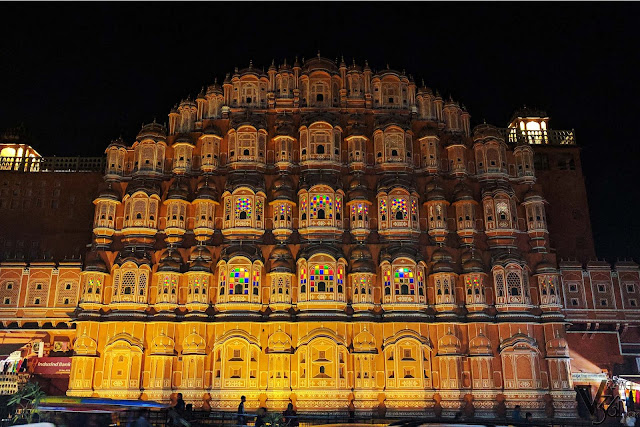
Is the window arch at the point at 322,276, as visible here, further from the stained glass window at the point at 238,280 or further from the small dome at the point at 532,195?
the small dome at the point at 532,195

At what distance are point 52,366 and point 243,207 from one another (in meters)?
14.8

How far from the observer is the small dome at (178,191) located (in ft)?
125

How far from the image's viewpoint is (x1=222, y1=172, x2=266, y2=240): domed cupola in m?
37.7

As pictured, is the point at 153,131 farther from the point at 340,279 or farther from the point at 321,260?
the point at 340,279

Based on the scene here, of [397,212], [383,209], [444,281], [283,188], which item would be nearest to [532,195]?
[444,281]

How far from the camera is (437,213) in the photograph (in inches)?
1516

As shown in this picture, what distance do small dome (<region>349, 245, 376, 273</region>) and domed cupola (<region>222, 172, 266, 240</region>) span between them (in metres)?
5.72

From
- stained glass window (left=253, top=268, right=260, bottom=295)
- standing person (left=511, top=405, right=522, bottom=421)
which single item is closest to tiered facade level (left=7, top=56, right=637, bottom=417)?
stained glass window (left=253, top=268, right=260, bottom=295)

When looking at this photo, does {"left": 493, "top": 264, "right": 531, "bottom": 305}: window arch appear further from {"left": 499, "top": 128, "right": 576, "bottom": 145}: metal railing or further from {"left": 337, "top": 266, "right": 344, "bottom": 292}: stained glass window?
{"left": 499, "top": 128, "right": 576, "bottom": 145}: metal railing

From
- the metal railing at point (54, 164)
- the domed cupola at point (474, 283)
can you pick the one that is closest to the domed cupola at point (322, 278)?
the domed cupola at point (474, 283)

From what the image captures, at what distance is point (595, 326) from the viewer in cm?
4019

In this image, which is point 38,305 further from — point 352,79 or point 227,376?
point 352,79

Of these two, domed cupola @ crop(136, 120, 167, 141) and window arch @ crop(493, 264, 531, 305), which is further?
domed cupola @ crop(136, 120, 167, 141)

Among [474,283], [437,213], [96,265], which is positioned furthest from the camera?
[437,213]
